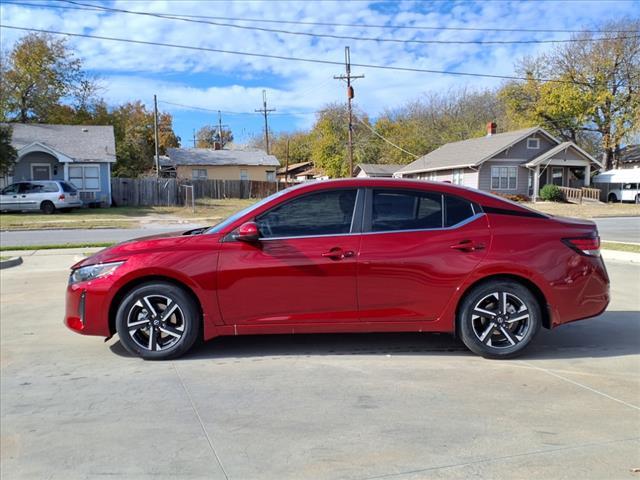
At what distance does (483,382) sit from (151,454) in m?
2.59

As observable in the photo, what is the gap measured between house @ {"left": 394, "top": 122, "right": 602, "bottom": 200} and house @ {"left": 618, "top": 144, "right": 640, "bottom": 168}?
1219 cm

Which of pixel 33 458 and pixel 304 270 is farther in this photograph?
pixel 304 270

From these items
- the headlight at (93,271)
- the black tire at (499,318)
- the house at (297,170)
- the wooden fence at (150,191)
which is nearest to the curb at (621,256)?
the black tire at (499,318)

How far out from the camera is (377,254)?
4.75m

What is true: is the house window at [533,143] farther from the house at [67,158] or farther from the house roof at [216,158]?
the house at [67,158]

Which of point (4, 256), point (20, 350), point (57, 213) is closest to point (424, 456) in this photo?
point (20, 350)

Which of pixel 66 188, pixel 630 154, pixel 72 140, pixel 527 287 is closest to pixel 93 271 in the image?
pixel 527 287

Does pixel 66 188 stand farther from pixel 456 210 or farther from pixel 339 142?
pixel 339 142

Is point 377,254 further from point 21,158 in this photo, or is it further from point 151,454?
point 21,158

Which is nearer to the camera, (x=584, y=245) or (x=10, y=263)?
(x=584, y=245)

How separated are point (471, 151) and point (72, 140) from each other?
2912cm

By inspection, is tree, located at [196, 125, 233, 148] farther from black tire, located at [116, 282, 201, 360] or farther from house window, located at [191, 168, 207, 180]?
black tire, located at [116, 282, 201, 360]

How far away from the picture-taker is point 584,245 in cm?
492

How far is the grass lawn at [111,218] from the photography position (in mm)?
23195
